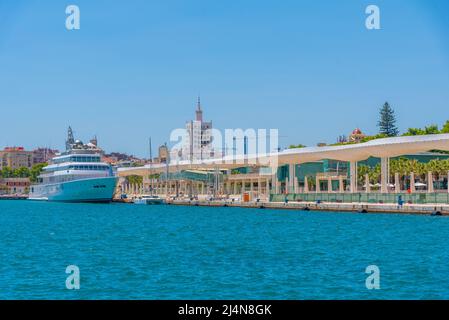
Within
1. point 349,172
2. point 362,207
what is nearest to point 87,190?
point 349,172

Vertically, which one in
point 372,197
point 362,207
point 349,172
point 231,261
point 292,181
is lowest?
point 231,261

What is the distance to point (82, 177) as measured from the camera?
119 meters

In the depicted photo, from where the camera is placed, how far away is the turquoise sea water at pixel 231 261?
1041 inches

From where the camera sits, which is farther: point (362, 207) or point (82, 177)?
point (82, 177)

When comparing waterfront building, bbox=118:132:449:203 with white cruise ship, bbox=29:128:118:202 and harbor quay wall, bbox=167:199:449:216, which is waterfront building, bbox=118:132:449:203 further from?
white cruise ship, bbox=29:128:118:202

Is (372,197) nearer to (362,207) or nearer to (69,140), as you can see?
(362,207)

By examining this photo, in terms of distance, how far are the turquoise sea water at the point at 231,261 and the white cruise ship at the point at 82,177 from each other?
60.4 metres

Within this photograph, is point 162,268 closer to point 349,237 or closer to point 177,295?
point 177,295

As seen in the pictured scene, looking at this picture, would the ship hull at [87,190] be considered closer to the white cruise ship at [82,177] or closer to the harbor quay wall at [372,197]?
the white cruise ship at [82,177]

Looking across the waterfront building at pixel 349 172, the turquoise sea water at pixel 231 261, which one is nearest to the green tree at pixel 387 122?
the waterfront building at pixel 349 172

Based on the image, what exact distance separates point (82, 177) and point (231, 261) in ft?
286

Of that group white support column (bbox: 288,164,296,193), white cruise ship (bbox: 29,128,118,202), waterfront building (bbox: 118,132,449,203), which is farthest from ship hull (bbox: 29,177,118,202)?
white support column (bbox: 288,164,296,193)
